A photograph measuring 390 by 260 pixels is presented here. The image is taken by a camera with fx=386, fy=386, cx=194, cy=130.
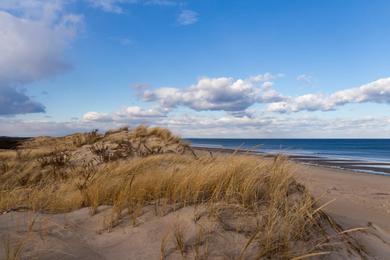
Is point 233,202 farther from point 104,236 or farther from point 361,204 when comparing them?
point 361,204

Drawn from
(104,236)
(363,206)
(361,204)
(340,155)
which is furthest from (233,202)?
(340,155)

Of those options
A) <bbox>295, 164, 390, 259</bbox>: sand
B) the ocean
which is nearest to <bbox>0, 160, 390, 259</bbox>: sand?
<bbox>295, 164, 390, 259</bbox>: sand

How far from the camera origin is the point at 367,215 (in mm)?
7766

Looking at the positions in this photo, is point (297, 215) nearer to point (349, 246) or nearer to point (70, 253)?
point (349, 246)

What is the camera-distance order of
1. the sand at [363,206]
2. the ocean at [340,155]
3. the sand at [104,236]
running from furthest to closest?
the ocean at [340,155]
the sand at [363,206]
the sand at [104,236]

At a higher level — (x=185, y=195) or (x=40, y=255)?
(x=185, y=195)

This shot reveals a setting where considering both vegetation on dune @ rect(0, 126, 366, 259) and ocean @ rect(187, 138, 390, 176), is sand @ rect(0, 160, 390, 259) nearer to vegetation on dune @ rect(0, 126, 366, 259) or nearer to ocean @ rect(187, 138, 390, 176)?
vegetation on dune @ rect(0, 126, 366, 259)

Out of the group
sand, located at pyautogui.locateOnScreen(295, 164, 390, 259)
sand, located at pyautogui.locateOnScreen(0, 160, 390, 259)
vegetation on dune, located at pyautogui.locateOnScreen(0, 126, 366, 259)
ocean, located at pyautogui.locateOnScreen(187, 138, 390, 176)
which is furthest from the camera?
ocean, located at pyautogui.locateOnScreen(187, 138, 390, 176)

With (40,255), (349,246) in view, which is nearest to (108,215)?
(40,255)

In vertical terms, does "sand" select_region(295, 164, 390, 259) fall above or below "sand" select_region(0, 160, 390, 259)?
below

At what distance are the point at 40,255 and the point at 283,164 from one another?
3483 mm

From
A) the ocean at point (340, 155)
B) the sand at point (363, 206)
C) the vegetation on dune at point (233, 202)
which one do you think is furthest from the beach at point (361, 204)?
the ocean at point (340, 155)

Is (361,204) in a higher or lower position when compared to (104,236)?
lower

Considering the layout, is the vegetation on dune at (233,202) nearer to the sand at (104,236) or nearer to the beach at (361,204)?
the sand at (104,236)
